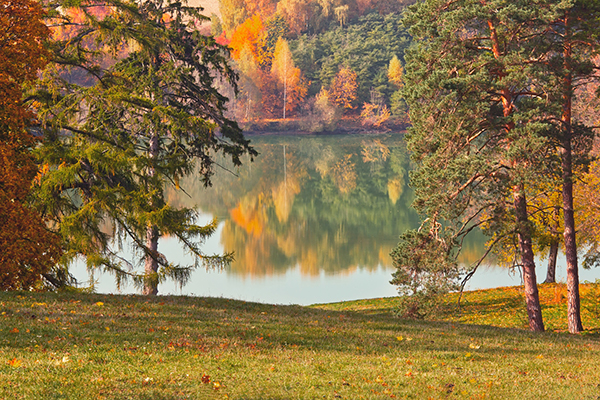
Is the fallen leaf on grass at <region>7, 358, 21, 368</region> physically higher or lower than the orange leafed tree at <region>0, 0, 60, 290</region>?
lower

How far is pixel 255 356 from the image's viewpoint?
25.3 feet

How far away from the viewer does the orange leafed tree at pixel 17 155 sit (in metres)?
11.5

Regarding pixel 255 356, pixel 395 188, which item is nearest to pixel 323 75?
pixel 395 188

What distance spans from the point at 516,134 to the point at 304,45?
97794 mm

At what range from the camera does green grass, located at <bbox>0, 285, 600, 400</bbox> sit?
6211mm

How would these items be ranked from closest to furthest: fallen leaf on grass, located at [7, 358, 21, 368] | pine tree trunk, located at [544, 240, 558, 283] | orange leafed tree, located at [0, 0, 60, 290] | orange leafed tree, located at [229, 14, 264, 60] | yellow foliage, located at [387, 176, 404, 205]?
1. fallen leaf on grass, located at [7, 358, 21, 368]
2. orange leafed tree, located at [0, 0, 60, 290]
3. pine tree trunk, located at [544, 240, 558, 283]
4. yellow foliage, located at [387, 176, 404, 205]
5. orange leafed tree, located at [229, 14, 264, 60]

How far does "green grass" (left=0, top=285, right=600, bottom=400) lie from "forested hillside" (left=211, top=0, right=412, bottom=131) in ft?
270

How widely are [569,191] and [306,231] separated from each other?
80.5ft

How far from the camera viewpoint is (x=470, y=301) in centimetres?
2127

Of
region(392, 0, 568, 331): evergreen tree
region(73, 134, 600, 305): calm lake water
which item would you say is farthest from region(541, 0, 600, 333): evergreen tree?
region(73, 134, 600, 305): calm lake water

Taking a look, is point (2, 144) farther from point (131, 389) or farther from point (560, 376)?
point (560, 376)

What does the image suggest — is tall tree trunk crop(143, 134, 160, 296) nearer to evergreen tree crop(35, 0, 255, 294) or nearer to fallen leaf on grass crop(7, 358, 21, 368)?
evergreen tree crop(35, 0, 255, 294)

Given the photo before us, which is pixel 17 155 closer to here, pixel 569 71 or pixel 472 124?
pixel 472 124

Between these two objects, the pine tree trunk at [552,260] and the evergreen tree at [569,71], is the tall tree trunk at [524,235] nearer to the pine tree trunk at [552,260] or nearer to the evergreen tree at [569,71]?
the evergreen tree at [569,71]
